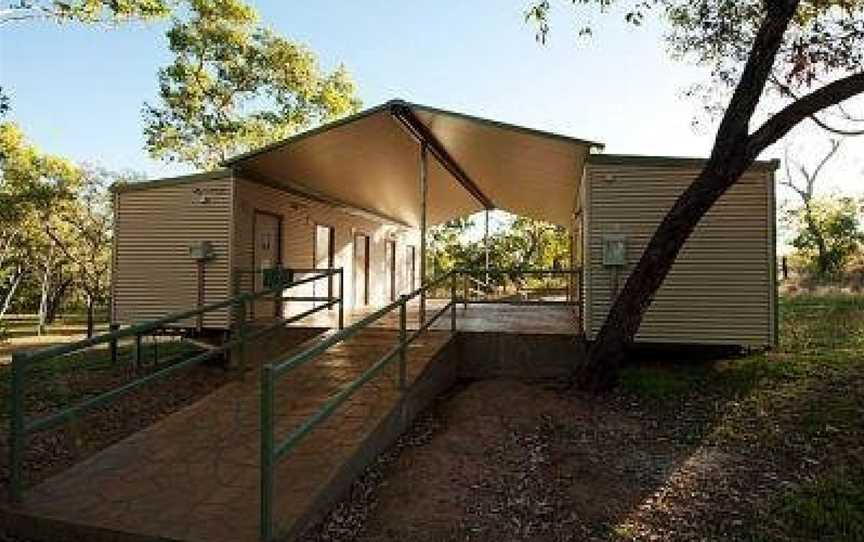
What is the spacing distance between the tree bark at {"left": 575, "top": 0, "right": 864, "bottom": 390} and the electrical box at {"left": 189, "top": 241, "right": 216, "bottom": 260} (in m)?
6.21

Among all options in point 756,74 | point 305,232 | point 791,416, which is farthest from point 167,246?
point 791,416

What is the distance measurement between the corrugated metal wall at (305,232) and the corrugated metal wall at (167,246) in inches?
12.8

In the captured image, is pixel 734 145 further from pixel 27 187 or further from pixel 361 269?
pixel 27 187

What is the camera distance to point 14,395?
182 inches

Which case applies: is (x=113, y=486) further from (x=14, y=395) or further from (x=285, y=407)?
(x=285, y=407)

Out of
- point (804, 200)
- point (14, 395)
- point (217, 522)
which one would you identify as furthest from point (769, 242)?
point (804, 200)

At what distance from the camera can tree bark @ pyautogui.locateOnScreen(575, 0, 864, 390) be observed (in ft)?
24.4

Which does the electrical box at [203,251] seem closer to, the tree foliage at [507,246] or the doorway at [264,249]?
the doorway at [264,249]

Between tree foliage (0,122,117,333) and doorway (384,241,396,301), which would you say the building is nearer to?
doorway (384,241,396,301)

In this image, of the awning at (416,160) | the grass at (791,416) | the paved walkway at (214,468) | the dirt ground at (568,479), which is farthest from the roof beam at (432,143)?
the grass at (791,416)

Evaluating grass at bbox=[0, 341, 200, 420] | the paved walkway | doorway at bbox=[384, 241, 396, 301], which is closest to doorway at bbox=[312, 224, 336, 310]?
grass at bbox=[0, 341, 200, 420]

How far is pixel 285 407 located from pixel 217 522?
7.39ft

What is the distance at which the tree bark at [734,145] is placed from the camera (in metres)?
7.44

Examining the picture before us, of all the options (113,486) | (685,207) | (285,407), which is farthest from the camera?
(685,207)
